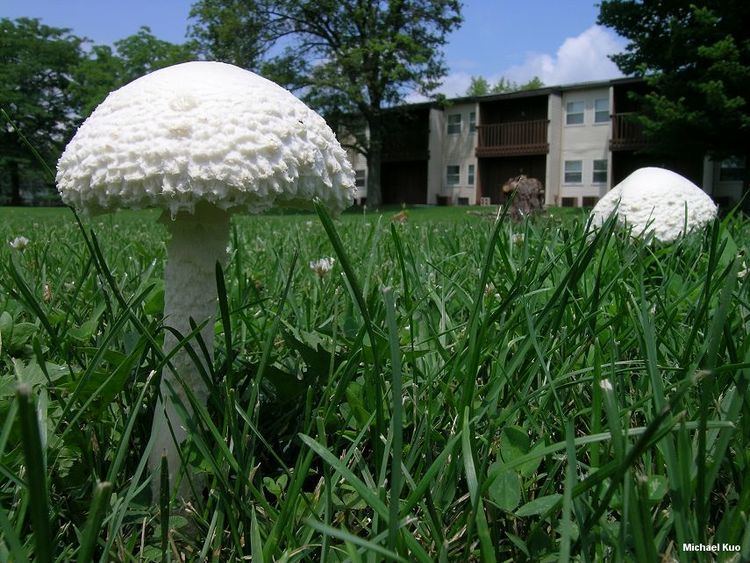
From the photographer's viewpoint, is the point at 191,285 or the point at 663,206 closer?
the point at 191,285

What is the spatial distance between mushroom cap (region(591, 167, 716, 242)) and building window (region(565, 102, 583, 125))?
35326mm

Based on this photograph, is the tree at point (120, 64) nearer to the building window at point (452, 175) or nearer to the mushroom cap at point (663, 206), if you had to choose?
the building window at point (452, 175)

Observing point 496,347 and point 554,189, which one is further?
point 554,189

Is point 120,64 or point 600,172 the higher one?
point 120,64

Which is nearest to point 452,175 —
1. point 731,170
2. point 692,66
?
point 731,170

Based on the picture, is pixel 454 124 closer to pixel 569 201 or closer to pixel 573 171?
pixel 573 171

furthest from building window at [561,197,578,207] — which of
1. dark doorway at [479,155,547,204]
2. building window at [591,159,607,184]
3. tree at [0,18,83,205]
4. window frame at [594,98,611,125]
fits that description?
tree at [0,18,83,205]

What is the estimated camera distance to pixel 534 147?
36406 millimetres

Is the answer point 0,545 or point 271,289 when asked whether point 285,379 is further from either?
point 271,289

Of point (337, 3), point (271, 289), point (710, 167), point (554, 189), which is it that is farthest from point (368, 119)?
point (271, 289)

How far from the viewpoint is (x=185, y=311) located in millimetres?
1441

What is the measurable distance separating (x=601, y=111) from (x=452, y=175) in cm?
1006

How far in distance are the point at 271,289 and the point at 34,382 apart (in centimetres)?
137

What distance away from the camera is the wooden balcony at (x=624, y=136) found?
33219 mm
